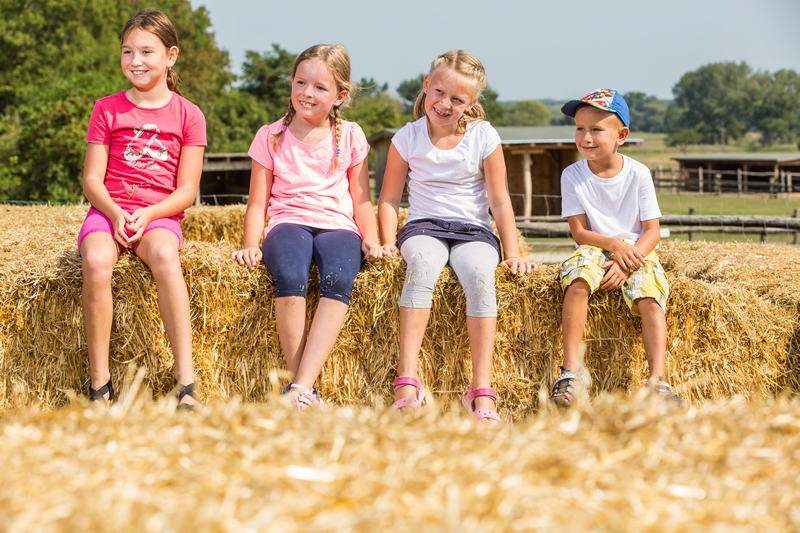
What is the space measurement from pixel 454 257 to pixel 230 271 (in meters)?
1.09

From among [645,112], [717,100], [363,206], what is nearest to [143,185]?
[363,206]

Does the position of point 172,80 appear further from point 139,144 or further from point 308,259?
point 308,259

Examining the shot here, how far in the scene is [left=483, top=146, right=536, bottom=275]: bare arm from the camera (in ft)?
10.7

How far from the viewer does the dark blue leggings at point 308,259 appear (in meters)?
2.88

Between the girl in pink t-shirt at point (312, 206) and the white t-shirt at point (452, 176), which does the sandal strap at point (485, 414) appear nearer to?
the girl in pink t-shirt at point (312, 206)

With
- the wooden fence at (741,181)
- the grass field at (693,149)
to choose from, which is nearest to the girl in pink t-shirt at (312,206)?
the wooden fence at (741,181)

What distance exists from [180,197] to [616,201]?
89.6 inches

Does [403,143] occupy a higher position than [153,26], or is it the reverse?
[153,26]

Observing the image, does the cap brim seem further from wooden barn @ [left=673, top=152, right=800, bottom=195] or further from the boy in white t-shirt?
wooden barn @ [left=673, top=152, right=800, bottom=195]

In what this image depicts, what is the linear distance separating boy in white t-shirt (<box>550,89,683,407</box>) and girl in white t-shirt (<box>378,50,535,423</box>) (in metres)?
0.32

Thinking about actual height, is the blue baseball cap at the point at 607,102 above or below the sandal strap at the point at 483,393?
above

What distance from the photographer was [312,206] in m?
3.27

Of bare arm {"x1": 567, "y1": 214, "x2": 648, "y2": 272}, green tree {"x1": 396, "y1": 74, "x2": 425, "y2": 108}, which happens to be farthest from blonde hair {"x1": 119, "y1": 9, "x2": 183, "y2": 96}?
green tree {"x1": 396, "y1": 74, "x2": 425, "y2": 108}

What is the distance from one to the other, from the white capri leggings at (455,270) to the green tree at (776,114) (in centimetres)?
10069
